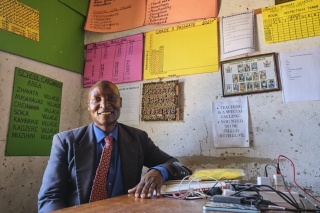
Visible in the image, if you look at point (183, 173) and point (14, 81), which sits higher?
point (14, 81)

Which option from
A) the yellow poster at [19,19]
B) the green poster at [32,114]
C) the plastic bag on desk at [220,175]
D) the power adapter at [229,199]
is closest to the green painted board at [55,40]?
the yellow poster at [19,19]

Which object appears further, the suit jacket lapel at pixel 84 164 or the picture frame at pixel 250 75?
the picture frame at pixel 250 75

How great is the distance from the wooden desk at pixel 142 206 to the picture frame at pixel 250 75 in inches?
27.5

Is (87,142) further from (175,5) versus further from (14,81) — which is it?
(175,5)

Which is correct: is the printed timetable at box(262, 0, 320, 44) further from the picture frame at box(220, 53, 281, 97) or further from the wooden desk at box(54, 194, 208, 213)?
the wooden desk at box(54, 194, 208, 213)

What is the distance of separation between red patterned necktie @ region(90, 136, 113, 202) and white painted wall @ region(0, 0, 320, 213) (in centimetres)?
41

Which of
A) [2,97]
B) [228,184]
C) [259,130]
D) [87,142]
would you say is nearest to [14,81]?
[2,97]

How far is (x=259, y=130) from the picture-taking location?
1.22m

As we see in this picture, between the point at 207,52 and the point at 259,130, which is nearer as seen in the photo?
the point at 259,130

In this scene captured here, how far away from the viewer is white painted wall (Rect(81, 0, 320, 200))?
1.12 metres

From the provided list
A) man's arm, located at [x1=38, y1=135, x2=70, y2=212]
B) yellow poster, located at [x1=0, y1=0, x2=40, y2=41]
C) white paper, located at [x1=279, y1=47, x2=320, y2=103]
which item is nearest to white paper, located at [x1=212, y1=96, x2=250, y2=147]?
white paper, located at [x1=279, y1=47, x2=320, y2=103]

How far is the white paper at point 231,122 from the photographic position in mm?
1248

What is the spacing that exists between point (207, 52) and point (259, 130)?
1.63 feet

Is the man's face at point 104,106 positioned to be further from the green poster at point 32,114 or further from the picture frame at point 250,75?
the picture frame at point 250,75
